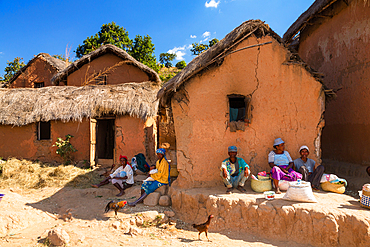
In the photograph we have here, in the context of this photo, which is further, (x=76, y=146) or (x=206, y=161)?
(x=76, y=146)

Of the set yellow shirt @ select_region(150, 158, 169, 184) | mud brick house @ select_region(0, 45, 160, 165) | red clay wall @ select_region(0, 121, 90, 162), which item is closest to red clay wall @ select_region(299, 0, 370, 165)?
yellow shirt @ select_region(150, 158, 169, 184)

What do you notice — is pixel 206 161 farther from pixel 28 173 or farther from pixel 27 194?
pixel 28 173

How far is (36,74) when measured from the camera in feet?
44.1

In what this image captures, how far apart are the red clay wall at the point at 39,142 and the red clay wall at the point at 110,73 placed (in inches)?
108

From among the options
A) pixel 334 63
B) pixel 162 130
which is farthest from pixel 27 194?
pixel 334 63

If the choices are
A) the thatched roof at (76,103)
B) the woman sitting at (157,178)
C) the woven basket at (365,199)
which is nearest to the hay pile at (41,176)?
the thatched roof at (76,103)

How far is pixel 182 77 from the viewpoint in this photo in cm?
444

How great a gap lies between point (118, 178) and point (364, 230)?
4811 mm

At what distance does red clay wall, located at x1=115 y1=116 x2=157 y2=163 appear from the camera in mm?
7676

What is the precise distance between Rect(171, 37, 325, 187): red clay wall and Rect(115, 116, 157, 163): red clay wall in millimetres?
3220

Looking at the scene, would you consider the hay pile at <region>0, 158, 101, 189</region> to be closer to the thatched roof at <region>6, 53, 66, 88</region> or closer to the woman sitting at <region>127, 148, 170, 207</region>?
the woman sitting at <region>127, 148, 170, 207</region>

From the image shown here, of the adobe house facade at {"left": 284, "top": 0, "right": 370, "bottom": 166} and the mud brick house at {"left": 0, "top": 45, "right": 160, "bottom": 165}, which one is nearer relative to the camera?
the adobe house facade at {"left": 284, "top": 0, "right": 370, "bottom": 166}

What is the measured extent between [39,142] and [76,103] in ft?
6.61

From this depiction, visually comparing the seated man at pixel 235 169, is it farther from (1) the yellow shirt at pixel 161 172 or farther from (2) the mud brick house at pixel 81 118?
(2) the mud brick house at pixel 81 118
